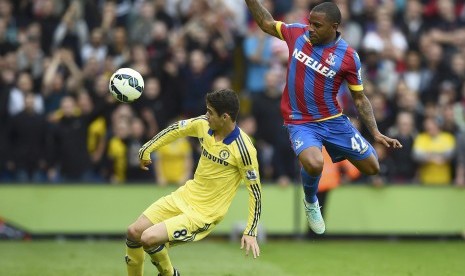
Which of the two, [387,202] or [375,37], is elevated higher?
[375,37]

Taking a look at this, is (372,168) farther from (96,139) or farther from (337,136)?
(96,139)

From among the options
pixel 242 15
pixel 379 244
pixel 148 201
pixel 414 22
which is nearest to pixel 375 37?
pixel 414 22

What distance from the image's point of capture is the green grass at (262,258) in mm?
14484

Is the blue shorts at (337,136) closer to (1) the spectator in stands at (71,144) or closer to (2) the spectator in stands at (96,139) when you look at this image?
(1) the spectator in stands at (71,144)

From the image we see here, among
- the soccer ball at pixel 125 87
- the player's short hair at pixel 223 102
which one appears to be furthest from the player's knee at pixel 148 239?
the soccer ball at pixel 125 87

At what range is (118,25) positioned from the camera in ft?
67.5

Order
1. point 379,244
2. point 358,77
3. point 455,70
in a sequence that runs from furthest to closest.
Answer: point 455,70 < point 379,244 < point 358,77

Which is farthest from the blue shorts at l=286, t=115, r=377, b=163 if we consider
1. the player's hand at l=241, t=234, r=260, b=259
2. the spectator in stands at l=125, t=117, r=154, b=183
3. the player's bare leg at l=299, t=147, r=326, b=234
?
the spectator in stands at l=125, t=117, r=154, b=183

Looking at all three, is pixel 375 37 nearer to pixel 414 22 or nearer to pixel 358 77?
pixel 414 22

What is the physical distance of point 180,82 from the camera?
19.3m

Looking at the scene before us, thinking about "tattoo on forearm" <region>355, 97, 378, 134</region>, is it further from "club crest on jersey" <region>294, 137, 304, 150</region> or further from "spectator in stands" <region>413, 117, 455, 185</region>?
"spectator in stands" <region>413, 117, 455, 185</region>

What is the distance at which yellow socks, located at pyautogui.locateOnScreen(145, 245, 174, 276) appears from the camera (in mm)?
11816

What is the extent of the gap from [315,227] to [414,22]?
30.1 feet

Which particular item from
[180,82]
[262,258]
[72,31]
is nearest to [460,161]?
[262,258]
